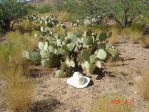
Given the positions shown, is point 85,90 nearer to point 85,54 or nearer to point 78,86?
point 78,86

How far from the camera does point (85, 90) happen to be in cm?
702

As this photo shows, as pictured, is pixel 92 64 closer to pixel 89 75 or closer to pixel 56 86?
pixel 89 75

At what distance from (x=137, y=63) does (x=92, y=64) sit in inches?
72.7

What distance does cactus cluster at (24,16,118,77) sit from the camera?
7950 mm

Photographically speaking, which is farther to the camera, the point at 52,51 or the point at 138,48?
the point at 138,48

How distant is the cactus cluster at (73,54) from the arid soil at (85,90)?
26 cm

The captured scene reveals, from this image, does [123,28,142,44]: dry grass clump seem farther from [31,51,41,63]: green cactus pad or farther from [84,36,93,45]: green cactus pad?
[31,51,41,63]: green cactus pad

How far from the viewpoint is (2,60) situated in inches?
340

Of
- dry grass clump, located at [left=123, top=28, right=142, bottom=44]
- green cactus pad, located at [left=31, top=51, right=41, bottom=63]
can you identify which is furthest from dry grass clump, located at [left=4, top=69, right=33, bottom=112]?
dry grass clump, located at [left=123, top=28, right=142, bottom=44]

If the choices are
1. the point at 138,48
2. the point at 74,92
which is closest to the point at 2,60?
the point at 74,92

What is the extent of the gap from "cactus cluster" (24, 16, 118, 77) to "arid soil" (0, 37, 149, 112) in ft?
0.85

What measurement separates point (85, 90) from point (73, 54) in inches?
67.0

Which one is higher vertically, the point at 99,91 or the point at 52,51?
the point at 52,51

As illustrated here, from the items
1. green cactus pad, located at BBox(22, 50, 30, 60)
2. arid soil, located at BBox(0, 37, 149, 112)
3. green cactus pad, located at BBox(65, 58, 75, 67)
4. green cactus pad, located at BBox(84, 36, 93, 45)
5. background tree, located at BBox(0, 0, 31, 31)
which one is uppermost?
background tree, located at BBox(0, 0, 31, 31)
